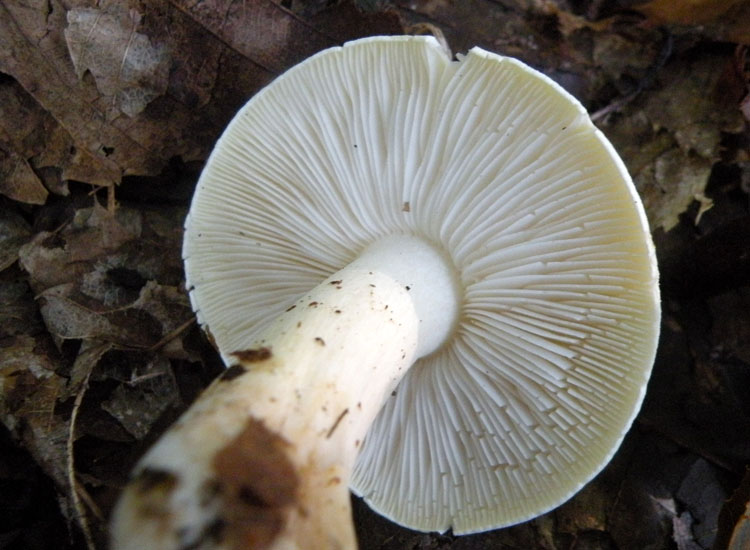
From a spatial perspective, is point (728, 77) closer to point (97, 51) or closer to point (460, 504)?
point (460, 504)

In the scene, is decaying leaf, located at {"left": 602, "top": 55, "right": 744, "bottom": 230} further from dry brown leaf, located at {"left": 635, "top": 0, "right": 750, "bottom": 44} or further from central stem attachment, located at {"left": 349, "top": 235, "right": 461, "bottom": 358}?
central stem attachment, located at {"left": 349, "top": 235, "right": 461, "bottom": 358}

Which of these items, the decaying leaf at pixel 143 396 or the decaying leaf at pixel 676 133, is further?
the decaying leaf at pixel 676 133

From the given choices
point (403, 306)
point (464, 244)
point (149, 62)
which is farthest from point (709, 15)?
point (149, 62)

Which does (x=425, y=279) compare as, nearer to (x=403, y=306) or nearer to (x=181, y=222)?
(x=403, y=306)

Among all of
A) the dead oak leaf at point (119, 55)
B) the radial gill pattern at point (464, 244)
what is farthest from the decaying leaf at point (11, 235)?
the radial gill pattern at point (464, 244)

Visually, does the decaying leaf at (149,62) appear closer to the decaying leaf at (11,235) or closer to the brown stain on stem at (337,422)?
the decaying leaf at (11,235)

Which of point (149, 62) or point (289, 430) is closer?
point (289, 430)

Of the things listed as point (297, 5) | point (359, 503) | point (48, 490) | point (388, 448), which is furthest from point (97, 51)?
point (359, 503)
